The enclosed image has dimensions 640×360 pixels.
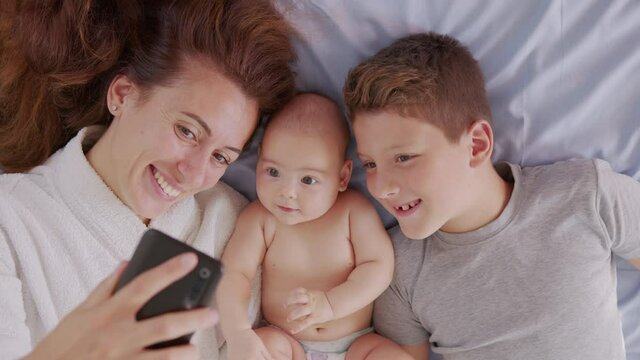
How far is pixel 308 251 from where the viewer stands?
153 cm

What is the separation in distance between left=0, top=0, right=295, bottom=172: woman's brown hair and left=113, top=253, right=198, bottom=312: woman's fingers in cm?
60

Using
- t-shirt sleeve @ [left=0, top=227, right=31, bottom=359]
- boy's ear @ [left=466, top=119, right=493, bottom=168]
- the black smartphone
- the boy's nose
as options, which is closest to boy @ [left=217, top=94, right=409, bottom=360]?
the boy's nose

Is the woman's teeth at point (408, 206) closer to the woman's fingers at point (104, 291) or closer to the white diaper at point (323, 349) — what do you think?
the white diaper at point (323, 349)

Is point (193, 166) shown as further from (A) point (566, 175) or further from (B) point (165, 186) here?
(A) point (566, 175)

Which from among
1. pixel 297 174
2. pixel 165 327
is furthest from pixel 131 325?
pixel 297 174

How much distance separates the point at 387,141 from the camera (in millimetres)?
1373

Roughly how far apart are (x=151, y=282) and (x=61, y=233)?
27.1 inches

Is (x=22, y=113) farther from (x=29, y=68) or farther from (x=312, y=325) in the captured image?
(x=312, y=325)

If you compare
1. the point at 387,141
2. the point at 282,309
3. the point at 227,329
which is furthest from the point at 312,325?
the point at 387,141

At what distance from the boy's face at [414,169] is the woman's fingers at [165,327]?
631mm

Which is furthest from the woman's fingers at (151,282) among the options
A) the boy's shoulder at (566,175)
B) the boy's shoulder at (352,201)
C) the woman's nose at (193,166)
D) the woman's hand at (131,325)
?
the boy's shoulder at (566,175)

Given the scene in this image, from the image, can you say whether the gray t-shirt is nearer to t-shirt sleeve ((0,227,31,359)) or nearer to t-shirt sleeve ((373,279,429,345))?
t-shirt sleeve ((373,279,429,345))

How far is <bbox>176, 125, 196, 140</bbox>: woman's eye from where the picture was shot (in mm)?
1340

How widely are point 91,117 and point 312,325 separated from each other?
0.69 metres
